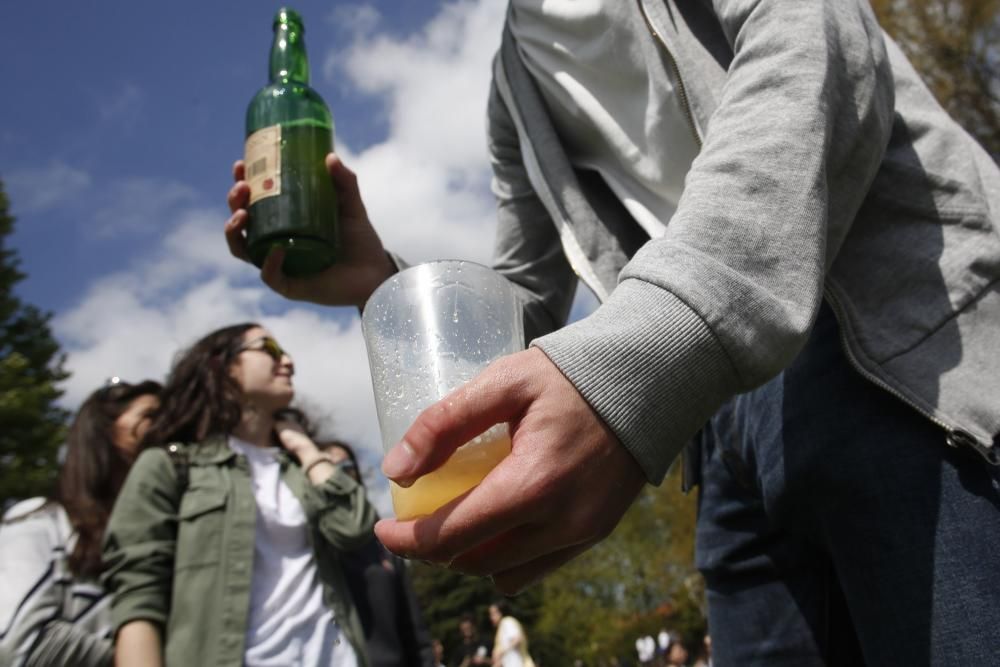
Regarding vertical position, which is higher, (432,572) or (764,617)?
(432,572)

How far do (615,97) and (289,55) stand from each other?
1.33 metres

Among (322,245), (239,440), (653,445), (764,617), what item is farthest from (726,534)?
(239,440)

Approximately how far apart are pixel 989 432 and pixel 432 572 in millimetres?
40436

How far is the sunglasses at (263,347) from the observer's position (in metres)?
3.20

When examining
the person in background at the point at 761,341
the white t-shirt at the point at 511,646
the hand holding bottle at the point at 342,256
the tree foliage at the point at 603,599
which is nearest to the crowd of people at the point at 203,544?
the hand holding bottle at the point at 342,256

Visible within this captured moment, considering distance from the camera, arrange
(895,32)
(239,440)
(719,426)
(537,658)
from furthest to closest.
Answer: (537,658) < (895,32) < (239,440) < (719,426)

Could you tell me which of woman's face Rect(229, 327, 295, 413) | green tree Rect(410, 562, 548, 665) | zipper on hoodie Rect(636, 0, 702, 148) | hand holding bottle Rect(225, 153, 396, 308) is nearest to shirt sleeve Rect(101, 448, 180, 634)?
woman's face Rect(229, 327, 295, 413)

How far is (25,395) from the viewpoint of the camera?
15.0m

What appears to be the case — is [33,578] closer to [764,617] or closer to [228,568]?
[228,568]

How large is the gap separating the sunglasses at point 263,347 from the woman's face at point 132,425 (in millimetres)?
396

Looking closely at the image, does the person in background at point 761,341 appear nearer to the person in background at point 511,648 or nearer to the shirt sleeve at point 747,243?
the shirt sleeve at point 747,243

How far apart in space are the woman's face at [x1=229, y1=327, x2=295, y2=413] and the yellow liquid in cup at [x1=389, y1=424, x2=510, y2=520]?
240 centimetres

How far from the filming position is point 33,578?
2.57 meters

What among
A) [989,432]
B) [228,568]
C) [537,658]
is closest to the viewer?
[989,432]
